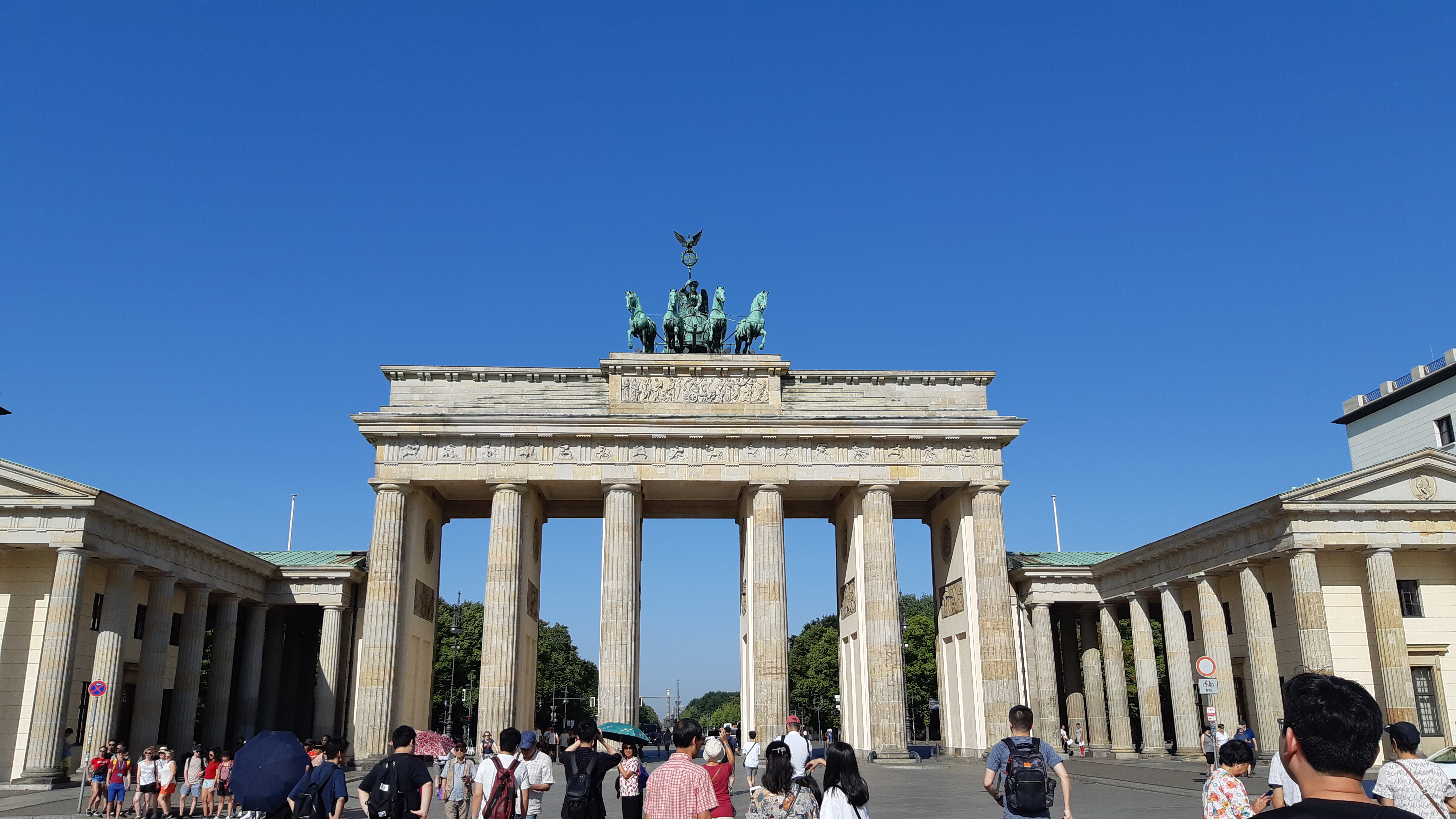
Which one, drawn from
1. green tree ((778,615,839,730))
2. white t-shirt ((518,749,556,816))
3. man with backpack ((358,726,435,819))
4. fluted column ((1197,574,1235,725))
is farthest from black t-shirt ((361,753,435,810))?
green tree ((778,615,839,730))

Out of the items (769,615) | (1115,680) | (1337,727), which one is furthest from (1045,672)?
(1337,727)

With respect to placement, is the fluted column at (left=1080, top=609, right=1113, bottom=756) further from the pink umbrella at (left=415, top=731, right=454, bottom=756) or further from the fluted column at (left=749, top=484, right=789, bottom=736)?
the pink umbrella at (left=415, top=731, right=454, bottom=756)

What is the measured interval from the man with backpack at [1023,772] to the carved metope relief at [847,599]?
115 ft

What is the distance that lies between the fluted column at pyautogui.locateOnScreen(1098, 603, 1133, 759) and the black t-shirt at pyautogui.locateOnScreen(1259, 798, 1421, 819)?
45219 millimetres

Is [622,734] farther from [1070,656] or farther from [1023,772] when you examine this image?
[1070,656]

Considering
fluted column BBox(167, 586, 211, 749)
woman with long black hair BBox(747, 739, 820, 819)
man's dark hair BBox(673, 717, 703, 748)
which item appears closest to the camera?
woman with long black hair BBox(747, 739, 820, 819)

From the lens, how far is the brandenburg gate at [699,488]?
39.9 m

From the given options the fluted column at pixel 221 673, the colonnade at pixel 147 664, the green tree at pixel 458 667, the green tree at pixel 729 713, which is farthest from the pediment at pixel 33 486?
the green tree at pixel 729 713

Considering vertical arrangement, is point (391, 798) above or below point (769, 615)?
below

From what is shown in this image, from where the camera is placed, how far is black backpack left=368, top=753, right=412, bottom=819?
9531 millimetres

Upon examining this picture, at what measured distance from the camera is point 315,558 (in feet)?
152

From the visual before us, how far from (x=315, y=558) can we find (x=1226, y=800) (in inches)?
1749

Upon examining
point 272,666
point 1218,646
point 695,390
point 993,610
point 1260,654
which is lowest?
point 272,666

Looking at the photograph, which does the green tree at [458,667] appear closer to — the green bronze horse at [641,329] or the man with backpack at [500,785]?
the green bronze horse at [641,329]
